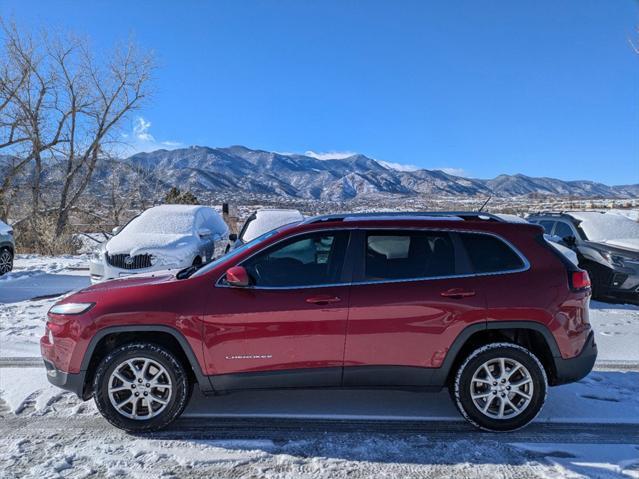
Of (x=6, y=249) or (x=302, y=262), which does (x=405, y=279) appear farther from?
(x=6, y=249)

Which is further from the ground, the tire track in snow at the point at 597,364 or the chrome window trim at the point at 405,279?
the chrome window trim at the point at 405,279

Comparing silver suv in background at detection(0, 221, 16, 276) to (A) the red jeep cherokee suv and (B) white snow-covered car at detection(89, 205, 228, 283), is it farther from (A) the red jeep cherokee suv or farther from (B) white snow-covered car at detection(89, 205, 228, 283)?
(A) the red jeep cherokee suv

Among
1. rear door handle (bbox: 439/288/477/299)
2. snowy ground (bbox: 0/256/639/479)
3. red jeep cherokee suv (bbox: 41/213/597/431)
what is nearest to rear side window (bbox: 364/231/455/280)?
red jeep cherokee suv (bbox: 41/213/597/431)

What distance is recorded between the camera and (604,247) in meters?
8.22

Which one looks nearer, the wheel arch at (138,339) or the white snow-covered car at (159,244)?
the wheel arch at (138,339)

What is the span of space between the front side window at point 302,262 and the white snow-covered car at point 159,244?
462 cm

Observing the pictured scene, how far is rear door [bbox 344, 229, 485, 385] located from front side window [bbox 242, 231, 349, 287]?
22 centimetres

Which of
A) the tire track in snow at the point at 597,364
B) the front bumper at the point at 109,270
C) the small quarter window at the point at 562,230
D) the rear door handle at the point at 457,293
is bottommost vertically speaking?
the tire track in snow at the point at 597,364

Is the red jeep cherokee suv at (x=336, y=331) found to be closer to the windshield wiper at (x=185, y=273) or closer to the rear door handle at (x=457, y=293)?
the rear door handle at (x=457, y=293)

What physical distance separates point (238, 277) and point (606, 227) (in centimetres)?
870

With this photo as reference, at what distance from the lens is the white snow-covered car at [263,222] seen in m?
9.65

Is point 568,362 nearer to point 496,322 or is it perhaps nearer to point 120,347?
point 496,322

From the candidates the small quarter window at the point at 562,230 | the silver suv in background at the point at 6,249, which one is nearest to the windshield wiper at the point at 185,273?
the small quarter window at the point at 562,230

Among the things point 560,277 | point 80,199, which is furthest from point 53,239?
point 560,277
